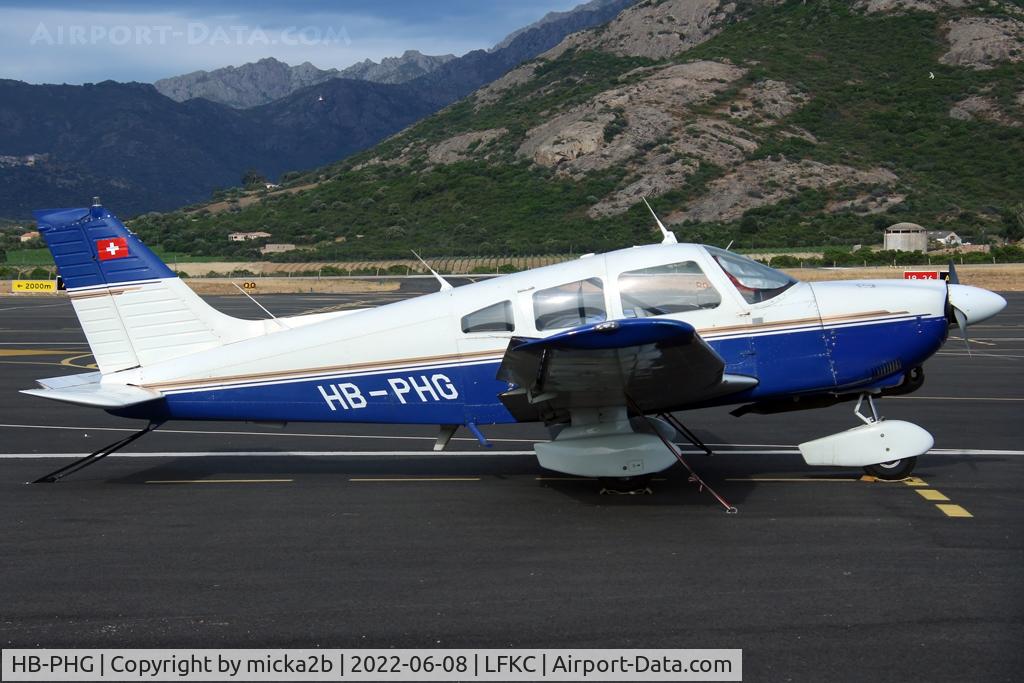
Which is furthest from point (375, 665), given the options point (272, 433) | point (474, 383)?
point (272, 433)

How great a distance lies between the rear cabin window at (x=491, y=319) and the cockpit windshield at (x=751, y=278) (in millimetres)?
1941

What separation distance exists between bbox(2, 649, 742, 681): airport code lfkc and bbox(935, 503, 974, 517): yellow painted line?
3.69 meters

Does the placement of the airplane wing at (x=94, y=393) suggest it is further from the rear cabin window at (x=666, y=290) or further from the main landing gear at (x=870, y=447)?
the main landing gear at (x=870, y=447)

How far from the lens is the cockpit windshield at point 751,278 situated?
938 cm

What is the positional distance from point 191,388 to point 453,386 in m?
2.58

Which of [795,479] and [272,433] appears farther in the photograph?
[272,433]

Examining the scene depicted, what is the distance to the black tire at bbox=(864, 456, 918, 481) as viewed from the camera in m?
9.63

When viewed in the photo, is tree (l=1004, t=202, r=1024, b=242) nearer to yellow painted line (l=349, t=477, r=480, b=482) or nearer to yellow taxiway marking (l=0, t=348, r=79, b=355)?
yellow taxiway marking (l=0, t=348, r=79, b=355)

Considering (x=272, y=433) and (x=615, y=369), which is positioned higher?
(x=615, y=369)

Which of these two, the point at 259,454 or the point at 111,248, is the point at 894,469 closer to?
the point at 259,454

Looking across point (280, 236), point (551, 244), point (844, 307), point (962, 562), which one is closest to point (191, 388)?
point (844, 307)

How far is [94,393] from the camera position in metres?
9.70

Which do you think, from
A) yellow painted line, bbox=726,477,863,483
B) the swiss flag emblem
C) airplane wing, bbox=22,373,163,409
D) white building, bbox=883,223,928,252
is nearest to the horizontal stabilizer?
airplane wing, bbox=22,373,163,409

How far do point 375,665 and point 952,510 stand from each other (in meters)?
5.39
